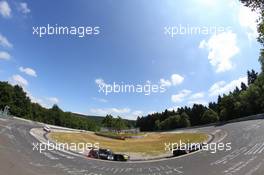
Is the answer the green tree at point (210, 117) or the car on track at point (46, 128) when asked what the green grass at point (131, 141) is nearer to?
the car on track at point (46, 128)

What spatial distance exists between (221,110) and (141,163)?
9.85m

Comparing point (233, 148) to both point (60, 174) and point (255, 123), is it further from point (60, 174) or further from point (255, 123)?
point (60, 174)

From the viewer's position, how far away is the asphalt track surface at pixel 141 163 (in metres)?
20.6

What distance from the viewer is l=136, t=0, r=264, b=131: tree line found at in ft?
72.3

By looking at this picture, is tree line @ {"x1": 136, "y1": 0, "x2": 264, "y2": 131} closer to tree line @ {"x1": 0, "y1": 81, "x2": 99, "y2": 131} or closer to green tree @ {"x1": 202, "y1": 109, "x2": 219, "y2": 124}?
green tree @ {"x1": 202, "y1": 109, "x2": 219, "y2": 124}

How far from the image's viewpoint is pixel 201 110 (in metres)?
26.0

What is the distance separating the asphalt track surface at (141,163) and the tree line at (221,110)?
102 cm

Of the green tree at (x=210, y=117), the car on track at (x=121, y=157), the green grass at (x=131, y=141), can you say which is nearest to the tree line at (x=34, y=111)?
the green grass at (x=131, y=141)

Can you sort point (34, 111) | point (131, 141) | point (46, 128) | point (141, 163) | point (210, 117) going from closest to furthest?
point (131, 141) < point (141, 163) < point (46, 128) < point (34, 111) < point (210, 117)

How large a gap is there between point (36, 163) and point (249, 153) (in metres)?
18.7

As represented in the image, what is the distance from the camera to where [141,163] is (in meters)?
20.7

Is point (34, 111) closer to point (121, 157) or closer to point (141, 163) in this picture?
point (121, 157)

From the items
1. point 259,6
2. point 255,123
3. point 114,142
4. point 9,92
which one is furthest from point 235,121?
point 9,92

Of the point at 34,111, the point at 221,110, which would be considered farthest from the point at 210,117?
the point at 34,111
